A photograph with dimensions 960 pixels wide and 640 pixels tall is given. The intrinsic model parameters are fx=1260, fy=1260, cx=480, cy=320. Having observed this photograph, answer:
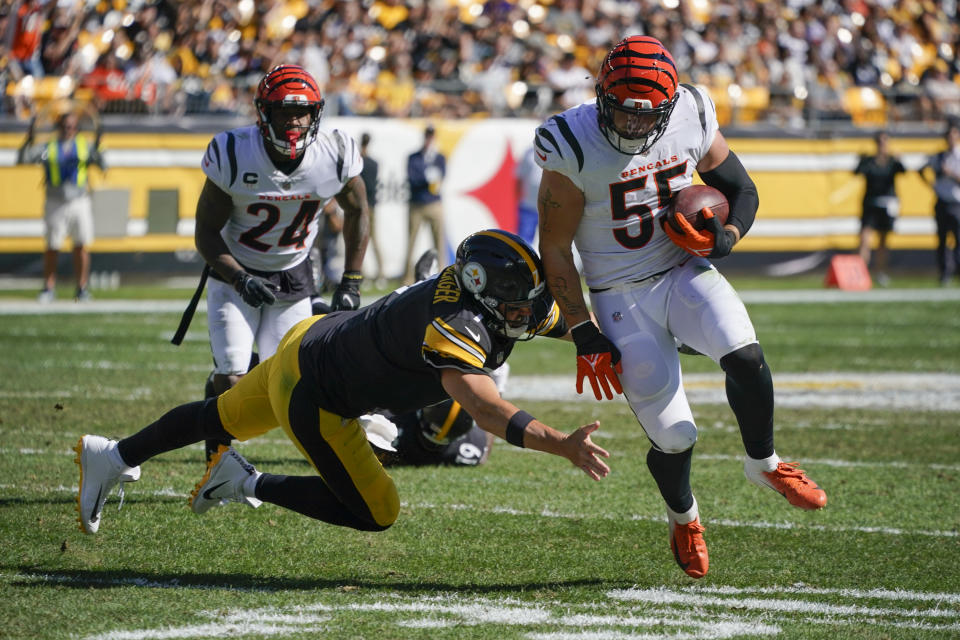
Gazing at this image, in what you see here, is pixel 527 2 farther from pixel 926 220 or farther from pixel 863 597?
pixel 863 597

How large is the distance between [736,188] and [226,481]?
199 cm

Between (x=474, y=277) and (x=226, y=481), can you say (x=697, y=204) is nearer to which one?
(x=474, y=277)

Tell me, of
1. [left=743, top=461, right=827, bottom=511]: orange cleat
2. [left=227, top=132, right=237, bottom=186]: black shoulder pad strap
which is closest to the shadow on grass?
[left=743, top=461, right=827, bottom=511]: orange cleat

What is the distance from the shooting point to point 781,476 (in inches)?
161

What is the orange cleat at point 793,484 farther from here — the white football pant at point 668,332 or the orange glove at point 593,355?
the orange glove at point 593,355

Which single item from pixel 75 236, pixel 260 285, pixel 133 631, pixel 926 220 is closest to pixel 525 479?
pixel 260 285

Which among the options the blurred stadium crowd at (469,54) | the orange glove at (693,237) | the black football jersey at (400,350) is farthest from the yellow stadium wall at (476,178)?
the black football jersey at (400,350)

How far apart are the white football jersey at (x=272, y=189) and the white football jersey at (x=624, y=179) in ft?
4.56

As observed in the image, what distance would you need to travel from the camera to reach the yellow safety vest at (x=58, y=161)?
12391 millimetres

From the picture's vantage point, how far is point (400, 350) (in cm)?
359

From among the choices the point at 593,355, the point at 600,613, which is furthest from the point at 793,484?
the point at 600,613

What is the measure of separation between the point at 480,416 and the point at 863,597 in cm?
129

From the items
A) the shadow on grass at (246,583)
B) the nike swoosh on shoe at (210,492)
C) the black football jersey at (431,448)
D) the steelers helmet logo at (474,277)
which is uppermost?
the steelers helmet logo at (474,277)

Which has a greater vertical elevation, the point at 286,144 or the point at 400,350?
the point at 286,144
